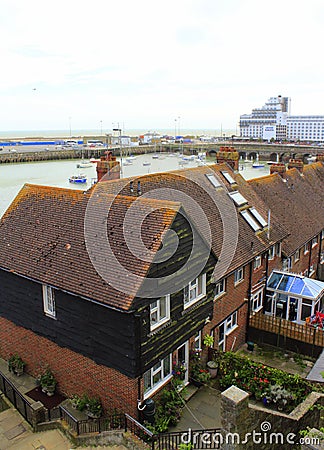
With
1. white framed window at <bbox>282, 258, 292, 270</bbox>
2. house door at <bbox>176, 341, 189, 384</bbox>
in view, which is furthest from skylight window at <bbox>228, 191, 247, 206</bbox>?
house door at <bbox>176, 341, 189, 384</bbox>

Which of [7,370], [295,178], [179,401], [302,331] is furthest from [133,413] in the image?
[295,178]

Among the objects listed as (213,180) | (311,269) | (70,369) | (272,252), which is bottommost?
(311,269)

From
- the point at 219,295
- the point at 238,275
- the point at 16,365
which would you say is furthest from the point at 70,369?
the point at 238,275

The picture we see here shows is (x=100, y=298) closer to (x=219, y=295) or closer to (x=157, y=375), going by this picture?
(x=157, y=375)

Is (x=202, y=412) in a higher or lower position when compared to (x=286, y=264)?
lower

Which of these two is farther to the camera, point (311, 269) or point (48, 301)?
point (311, 269)

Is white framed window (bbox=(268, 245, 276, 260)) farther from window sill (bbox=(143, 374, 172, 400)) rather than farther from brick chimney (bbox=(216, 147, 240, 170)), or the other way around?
window sill (bbox=(143, 374, 172, 400))
